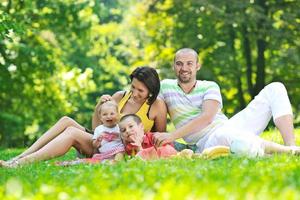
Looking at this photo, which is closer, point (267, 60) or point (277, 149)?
point (277, 149)

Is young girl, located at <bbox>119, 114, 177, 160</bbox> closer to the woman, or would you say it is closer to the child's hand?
the child's hand

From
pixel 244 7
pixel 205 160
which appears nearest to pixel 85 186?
pixel 205 160

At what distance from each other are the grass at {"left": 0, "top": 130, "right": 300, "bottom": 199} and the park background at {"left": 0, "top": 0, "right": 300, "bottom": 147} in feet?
56.5

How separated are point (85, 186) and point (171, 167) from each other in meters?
1.26

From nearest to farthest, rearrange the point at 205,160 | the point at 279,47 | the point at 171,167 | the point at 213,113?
the point at 171,167
the point at 205,160
the point at 213,113
the point at 279,47

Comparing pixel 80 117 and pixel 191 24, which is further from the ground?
pixel 191 24

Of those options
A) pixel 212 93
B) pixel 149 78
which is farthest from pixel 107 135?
pixel 212 93

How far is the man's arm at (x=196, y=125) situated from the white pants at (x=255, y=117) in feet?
0.57

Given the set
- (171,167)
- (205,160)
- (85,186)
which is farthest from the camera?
(205,160)

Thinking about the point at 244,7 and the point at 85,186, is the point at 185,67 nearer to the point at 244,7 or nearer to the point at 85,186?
the point at 85,186

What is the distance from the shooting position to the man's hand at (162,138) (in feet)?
26.9

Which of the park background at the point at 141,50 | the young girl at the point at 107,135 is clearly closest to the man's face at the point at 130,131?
the young girl at the point at 107,135

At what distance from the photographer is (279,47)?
27828mm

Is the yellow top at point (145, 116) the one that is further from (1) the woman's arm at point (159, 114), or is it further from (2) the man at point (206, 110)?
(2) the man at point (206, 110)
